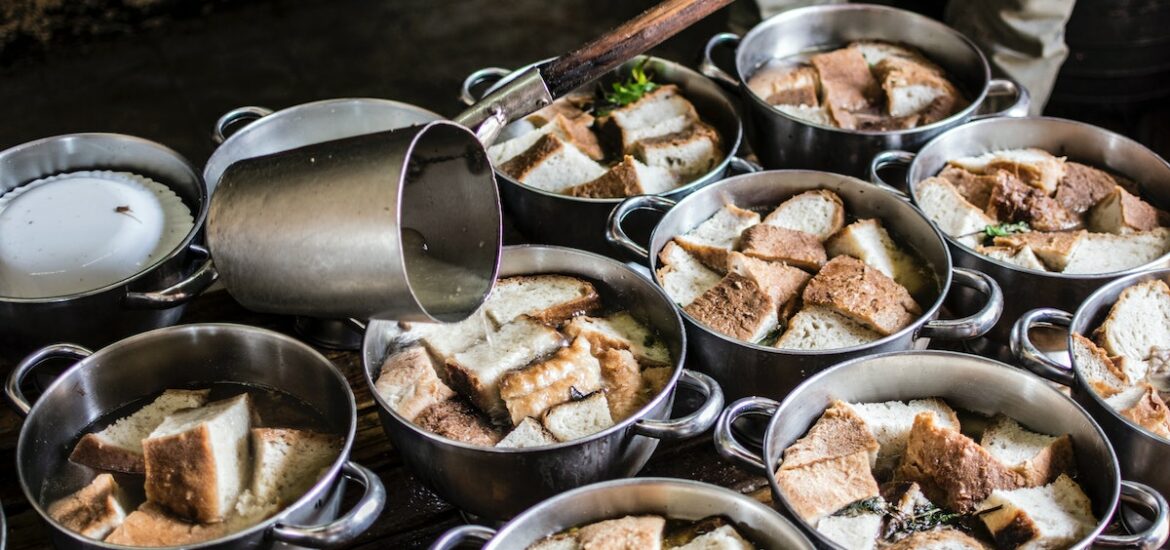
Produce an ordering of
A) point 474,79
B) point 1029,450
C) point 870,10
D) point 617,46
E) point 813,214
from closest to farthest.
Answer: point 1029,450 < point 617,46 < point 813,214 < point 474,79 < point 870,10

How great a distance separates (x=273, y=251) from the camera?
1812mm

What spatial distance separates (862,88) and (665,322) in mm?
1198

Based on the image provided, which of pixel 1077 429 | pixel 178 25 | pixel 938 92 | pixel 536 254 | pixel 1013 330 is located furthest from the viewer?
pixel 178 25

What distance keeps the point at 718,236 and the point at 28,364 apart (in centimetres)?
145

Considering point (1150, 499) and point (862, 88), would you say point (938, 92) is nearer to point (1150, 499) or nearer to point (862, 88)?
point (862, 88)

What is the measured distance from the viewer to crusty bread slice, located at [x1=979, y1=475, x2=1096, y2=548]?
1776 mm

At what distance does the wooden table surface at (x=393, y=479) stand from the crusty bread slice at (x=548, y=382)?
243 mm

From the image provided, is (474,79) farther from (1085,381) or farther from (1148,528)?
(1148,528)

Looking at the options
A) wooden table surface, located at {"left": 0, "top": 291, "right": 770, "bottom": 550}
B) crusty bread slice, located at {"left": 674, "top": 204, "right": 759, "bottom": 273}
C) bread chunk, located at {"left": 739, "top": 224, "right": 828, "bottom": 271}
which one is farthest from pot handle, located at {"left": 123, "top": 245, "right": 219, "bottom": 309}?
bread chunk, located at {"left": 739, "top": 224, "right": 828, "bottom": 271}

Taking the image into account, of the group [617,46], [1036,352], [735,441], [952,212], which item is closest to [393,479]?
[735,441]

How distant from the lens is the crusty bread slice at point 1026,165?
2629 millimetres

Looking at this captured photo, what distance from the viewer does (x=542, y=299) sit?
2297 millimetres

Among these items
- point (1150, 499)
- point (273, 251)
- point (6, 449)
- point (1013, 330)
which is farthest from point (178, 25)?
point (1150, 499)

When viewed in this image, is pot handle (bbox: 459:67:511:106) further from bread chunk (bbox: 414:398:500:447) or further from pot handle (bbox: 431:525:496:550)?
pot handle (bbox: 431:525:496:550)
